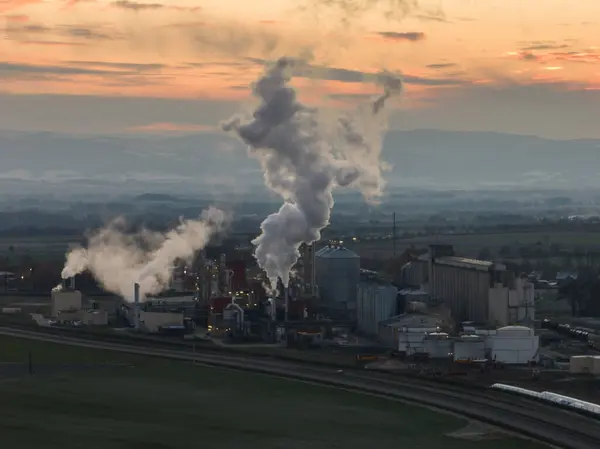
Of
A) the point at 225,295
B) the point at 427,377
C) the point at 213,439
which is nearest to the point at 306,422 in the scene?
the point at 213,439

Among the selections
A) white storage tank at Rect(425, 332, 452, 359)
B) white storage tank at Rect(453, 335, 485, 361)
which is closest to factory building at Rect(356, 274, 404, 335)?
white storage tank at Rect(425, 332, 452, 359)

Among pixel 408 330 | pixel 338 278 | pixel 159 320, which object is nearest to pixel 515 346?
pixel 408 330

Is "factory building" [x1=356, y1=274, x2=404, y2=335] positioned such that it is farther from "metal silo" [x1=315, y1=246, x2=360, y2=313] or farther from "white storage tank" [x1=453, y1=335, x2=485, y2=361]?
"white storage tank" [x1=453, y1=335, x2=485, y2=361]

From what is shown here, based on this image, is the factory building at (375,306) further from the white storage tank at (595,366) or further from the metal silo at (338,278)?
the white storage tank at (595,366)

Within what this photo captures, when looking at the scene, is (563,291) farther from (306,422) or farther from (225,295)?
(306,422)

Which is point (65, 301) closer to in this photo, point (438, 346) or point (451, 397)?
point (438, 346)

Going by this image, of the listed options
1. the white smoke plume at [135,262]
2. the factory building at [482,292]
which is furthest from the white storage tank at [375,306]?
the white smoke plume at [135,262]
